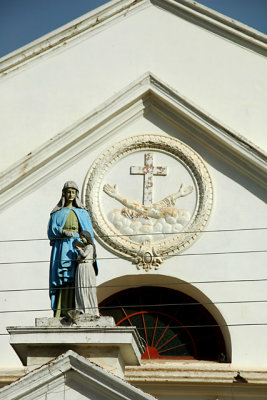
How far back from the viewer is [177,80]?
18547mm

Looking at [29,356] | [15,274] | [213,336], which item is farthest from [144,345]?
[29,356]

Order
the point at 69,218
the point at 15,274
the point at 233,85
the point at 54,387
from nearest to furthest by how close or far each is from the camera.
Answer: the point at 54,387, the point at 69,218, the point at 15,274, the point at 233,85

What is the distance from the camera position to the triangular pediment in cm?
1388

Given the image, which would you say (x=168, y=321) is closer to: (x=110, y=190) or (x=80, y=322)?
(x=110, y=190)

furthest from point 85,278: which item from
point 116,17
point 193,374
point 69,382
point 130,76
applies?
point 116,17

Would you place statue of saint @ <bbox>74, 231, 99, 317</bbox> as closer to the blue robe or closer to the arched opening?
the blue robe

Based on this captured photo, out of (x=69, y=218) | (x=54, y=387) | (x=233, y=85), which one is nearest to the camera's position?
(x=54, y=387)

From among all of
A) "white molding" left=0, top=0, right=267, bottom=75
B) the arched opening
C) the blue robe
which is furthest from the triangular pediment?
"white molding" left=0, top=0, right=267, bottom=75

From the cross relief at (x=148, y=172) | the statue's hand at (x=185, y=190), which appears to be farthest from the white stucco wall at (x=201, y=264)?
the cross relief at (x=148, y=172)

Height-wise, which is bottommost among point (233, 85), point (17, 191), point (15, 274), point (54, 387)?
point (54, 387)

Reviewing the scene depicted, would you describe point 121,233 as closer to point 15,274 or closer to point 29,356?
point 15,274

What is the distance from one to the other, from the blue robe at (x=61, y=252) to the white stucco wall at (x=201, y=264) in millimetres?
2020

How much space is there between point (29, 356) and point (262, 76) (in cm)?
624

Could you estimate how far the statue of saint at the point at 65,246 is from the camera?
1497 centimetres
